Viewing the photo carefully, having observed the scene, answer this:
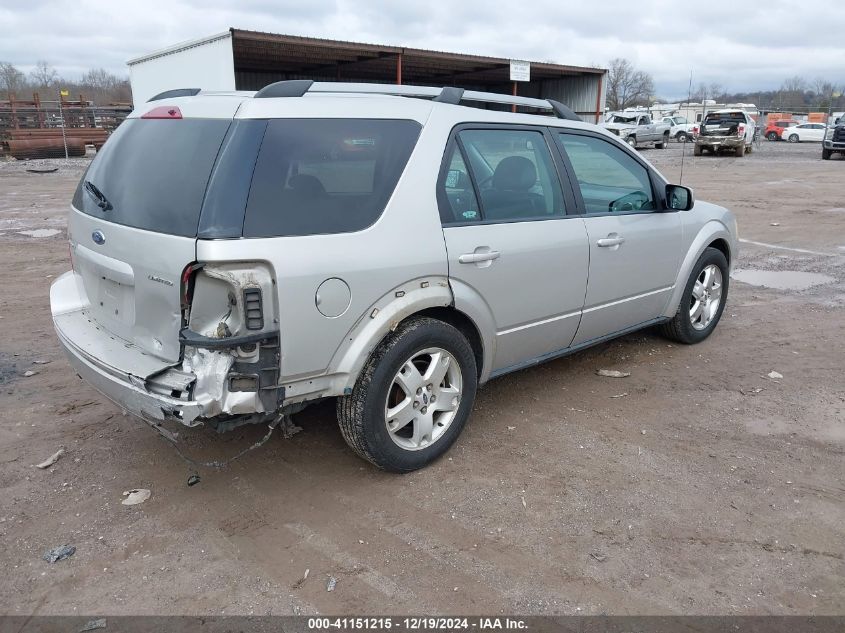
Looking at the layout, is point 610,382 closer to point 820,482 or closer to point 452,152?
point 820,482

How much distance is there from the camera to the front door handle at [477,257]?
3588 mm

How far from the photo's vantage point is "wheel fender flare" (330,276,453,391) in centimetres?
318

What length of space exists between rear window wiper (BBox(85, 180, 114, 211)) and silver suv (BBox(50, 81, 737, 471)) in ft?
0.03

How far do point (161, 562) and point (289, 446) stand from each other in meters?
1.12

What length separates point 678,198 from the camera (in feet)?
16.3

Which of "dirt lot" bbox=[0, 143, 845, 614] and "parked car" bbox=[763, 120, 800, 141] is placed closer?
"dirt lot" bbox=[0, 143, 845, 614]

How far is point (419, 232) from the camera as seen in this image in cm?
341

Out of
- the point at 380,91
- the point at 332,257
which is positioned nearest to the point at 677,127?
the point at 380,91

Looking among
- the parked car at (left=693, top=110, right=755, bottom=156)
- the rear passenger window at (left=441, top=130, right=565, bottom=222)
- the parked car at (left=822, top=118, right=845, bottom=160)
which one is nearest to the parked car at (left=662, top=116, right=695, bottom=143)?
the parked car at (left=693, top=110, right=755, bottom=156)

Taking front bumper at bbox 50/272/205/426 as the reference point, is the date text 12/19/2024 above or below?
below

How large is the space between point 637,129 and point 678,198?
32.8m

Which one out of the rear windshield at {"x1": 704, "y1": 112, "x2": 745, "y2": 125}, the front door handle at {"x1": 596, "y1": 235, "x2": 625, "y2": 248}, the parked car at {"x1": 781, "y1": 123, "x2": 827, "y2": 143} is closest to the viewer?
the front door handle at {"x1": 596, "y1": 235, "x2": 625, "y2": 248}

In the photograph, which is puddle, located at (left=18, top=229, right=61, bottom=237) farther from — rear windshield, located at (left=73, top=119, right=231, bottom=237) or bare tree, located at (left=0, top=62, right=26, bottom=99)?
bare tree, located at (left=0, top=62, right=26, bottom=99)

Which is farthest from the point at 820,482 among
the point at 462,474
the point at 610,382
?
the point at 462,474
